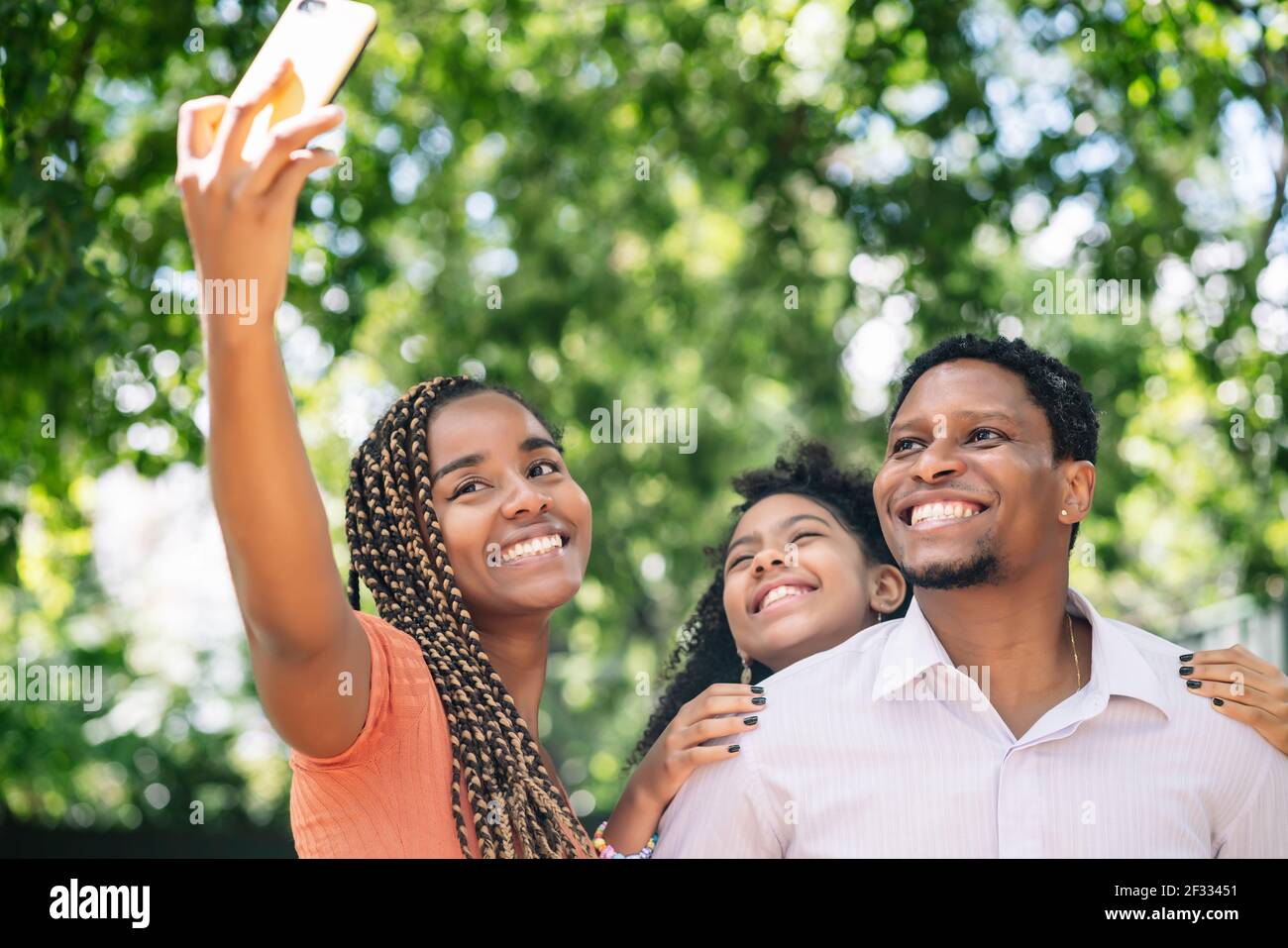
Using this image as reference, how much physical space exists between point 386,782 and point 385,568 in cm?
59

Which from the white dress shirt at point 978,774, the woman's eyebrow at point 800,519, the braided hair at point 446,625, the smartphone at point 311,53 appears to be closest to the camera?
the smartphone at point 311,53

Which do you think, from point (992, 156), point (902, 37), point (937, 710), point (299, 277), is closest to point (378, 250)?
point (299, 277)

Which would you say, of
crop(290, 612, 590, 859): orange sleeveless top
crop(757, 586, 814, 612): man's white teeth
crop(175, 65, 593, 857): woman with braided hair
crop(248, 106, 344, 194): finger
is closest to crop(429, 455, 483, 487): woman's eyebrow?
crop(175, 65, 593, 857): woman with braided hair

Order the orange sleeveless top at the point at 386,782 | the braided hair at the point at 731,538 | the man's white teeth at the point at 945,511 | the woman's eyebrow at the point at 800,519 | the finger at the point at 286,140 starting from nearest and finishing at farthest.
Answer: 1. the finger at the point at 286,140
2. the orange sleeveless top at the point at 386,782
3. the man's white teeth at the point at 945,511
4. the woman's eyebrow at the point at 800,519
5. the braided hair at the point at 731,538

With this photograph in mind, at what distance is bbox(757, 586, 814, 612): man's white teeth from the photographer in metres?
3.40

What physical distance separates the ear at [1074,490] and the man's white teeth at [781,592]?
2.29 ft

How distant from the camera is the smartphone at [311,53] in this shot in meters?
1.87

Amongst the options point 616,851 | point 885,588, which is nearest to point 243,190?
point 616,851

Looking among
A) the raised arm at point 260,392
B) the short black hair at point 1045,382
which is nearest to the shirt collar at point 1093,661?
the short black hair at point 1045,382

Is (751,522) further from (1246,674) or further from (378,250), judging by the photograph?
(378,250)

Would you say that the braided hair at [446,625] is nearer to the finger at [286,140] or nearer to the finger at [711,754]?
the finger at [711,754]

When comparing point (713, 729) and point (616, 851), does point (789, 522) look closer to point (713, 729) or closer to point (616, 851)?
point (713, 729)

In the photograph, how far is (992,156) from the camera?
7.59 m

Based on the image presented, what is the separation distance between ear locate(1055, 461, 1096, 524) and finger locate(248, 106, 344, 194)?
6.00ft
